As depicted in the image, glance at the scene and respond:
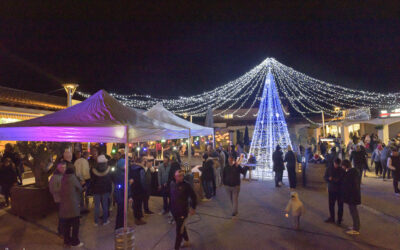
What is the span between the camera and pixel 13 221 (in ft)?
18.7

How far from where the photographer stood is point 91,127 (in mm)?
4242

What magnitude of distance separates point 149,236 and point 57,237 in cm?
190

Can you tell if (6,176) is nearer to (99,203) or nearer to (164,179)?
(99,203)

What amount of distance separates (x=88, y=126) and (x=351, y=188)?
17.8ft

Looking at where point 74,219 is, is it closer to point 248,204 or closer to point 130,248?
point 130,248

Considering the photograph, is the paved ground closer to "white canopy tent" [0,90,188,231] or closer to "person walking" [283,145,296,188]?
"white canopy tent" [0,90,188,231]

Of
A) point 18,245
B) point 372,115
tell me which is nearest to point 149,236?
point 18,245

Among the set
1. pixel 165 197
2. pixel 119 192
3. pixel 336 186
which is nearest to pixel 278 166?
pixel 336 186

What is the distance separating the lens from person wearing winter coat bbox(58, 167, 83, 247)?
428 centimetres

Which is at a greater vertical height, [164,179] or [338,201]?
[164,179]

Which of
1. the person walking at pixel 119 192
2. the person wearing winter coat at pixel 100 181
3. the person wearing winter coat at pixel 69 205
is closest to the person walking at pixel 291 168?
the person walking at pixel 119 192

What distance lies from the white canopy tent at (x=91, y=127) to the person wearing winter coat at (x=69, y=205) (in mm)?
793

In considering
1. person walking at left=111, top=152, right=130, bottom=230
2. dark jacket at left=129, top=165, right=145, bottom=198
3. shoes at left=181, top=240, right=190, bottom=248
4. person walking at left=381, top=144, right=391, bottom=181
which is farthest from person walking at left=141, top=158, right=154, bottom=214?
person walking at left=381, top=144, right=391, bottom=181

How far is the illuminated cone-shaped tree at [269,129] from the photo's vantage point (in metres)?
12.2
